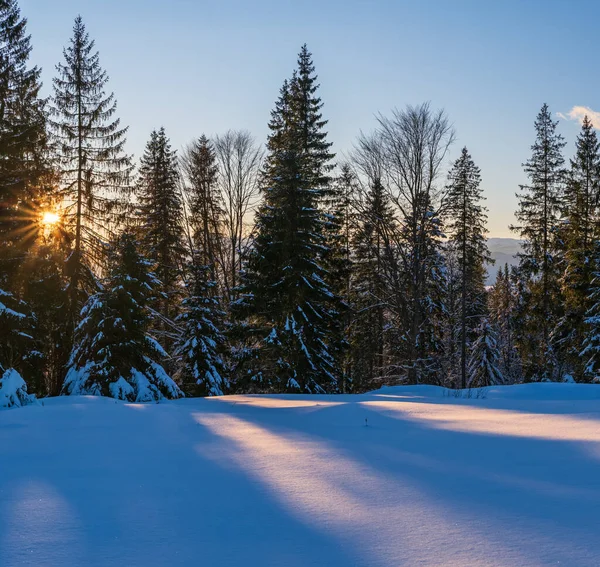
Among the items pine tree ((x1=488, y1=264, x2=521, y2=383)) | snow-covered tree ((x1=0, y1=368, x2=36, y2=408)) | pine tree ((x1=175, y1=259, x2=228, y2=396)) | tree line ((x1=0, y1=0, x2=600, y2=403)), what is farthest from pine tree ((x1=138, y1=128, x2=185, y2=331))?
pine tree ((x1=488, y1=264, x2=521, y2=383))

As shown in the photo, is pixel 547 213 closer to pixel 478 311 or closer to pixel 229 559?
pixel 478 311

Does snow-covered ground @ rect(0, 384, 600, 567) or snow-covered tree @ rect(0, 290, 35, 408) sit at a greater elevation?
snow-covered tree @ rect(0, 290, 35, 408)

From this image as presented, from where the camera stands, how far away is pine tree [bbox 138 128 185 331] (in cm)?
2644

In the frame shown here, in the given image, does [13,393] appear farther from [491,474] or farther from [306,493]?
[491,474]

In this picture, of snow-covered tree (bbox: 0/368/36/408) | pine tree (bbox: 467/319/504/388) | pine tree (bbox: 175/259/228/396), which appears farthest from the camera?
pine tree (bbox: 467/319/504/388)

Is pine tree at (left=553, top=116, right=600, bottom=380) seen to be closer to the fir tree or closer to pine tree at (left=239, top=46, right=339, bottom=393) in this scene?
pine tree at (left=239, top=46, right=339, bottom=393)

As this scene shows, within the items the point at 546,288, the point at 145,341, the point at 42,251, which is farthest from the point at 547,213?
the point at 42,251

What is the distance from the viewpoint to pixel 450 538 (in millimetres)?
2520

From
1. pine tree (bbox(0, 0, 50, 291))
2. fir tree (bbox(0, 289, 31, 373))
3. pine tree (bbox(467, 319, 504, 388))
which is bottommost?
pine tree (bbox(467, 319, 504, 388))

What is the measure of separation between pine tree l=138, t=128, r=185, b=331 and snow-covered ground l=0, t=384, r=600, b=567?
2066 cm

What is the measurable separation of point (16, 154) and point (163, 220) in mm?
11168

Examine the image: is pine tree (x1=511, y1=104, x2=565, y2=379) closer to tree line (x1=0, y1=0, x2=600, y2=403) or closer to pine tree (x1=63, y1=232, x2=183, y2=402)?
tree line (x1=0, y1=0, x2=600, y2=403)

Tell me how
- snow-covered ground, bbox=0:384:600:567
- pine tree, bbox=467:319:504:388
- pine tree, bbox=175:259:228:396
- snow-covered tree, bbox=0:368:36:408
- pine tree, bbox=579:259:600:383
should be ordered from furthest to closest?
pine tree, bbox=467:319:504:388
pine tree, bbox=579:259:600:383
pine tree, bbox=175:259:228:396
snow-covered tree, bbox=0:368:36:408
snow-covered ground, bbox=0:384:600:567

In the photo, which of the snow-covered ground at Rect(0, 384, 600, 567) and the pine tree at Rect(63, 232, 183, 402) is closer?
the snow-covered ground at Rect(0, 384, 600, 567)
